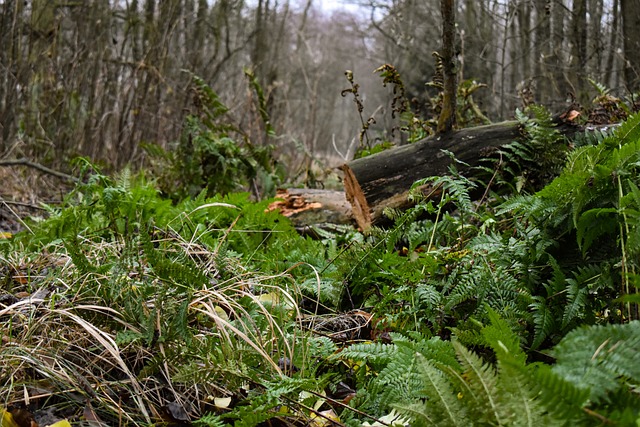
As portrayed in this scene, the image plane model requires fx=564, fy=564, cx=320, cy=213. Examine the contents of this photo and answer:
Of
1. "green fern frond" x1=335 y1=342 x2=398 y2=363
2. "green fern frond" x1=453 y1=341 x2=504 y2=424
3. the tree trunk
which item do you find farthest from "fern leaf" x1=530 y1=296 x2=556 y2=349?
the tree trunk

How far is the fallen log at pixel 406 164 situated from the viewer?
11.7ft

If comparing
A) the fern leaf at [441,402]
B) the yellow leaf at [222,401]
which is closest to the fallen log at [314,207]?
the yellow leaf at [222,401]

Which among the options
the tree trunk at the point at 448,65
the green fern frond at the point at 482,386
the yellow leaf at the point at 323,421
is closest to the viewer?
the green fern frond at the point at 482,386

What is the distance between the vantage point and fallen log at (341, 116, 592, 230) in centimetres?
357

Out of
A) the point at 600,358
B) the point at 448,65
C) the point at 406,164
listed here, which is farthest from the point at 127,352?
the point at 448,65

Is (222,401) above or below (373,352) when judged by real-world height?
below

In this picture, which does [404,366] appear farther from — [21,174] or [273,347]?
[21,174]

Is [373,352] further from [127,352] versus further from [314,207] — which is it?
[314,207]

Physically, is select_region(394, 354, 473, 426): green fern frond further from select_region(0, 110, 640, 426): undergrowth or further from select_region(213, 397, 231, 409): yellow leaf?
select_region(213, 397, 231, 409): yellow leaf

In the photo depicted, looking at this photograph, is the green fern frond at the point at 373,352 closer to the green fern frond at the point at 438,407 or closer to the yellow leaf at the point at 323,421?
the yellow leaf at the point at 323,421

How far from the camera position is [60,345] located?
1.86 metres

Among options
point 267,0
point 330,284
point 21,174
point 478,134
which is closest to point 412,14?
point 267,0

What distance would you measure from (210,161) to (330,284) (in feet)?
9.72

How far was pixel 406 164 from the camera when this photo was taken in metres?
3.76
